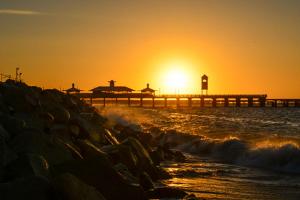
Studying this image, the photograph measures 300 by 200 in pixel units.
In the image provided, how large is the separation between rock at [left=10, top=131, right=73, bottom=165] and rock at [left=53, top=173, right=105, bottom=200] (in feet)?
5.82

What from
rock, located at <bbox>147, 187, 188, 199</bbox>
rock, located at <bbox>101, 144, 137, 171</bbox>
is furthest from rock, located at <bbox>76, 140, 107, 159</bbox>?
rock, located at <bbox>147, 187, 188, 199</bbox>

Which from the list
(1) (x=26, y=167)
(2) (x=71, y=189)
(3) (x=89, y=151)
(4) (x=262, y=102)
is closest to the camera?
(2) (x=71, y=189)

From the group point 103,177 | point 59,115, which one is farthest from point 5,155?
point 59,115

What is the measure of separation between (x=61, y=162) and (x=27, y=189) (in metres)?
1.51

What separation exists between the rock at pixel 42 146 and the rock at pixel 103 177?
773 millimetres

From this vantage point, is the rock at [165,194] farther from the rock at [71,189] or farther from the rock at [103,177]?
the rock at [71,189]

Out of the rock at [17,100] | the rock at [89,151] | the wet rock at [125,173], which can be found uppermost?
the rock at [17,100]

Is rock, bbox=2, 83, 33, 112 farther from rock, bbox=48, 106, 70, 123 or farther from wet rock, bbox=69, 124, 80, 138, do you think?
wet rock, bbox=69, 124, 80, 138

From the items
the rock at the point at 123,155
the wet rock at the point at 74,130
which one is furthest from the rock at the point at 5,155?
the wet rock at the point at 74,130

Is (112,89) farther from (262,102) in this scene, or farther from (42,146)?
(42,146)

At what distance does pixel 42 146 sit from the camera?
7.11 m

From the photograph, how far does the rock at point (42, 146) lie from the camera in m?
7.05

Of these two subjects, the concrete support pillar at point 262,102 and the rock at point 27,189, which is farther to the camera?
the concrete support pillar at point 262,102

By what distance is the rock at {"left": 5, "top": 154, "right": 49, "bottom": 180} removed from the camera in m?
5.95
